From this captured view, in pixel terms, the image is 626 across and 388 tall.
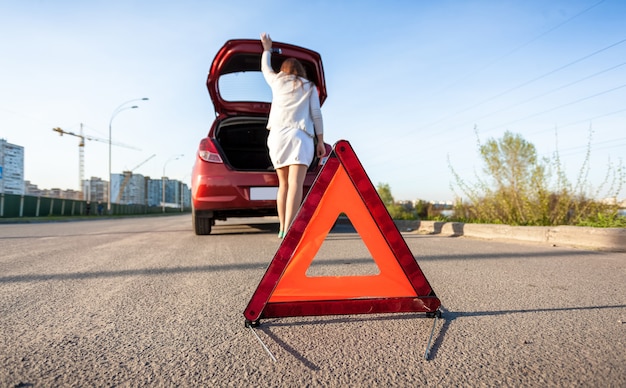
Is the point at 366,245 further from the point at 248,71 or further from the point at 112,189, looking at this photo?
the point at 112,189

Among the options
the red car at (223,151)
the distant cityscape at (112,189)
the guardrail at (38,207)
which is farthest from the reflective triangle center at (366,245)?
the distant cityscape at (112,189)

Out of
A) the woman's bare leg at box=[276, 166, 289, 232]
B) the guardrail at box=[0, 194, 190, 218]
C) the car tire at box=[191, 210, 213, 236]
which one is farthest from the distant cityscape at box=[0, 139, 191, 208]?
the woman's bare leg at box=[276, 166, 289, 232]

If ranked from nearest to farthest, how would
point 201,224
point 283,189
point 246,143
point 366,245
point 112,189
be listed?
point 366,245 → point 283,189 → point 201,224 → point 246,143 → point 112,189

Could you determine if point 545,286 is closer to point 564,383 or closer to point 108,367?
point 564,383

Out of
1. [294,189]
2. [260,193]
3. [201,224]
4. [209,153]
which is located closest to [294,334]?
[294,189]

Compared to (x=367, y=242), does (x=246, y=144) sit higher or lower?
higher

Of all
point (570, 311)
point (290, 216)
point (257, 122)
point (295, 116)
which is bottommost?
point (570, 311)

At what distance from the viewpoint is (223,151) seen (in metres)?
5.59

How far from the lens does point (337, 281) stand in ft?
6.18

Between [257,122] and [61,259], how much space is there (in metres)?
3.41

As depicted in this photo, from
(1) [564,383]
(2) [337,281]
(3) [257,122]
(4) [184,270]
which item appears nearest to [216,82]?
(3) [257,122]

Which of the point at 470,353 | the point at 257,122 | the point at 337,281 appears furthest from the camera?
the point at 257,122

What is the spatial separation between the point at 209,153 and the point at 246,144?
2.30 metres

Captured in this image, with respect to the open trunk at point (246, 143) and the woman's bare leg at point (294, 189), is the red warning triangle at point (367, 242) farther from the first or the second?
the open trunk at point (246, 143)
